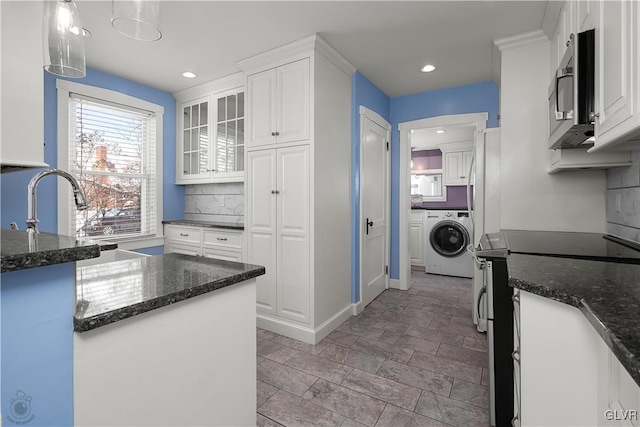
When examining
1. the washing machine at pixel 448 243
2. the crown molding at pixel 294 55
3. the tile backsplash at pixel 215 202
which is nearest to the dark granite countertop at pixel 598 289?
the crown molding at pixel 294 55

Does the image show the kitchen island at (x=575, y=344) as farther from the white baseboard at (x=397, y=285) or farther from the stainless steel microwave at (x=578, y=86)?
the white baseboard at (x=397, y=285)

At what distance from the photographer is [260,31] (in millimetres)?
2387

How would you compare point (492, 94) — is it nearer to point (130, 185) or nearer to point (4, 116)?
point (4, 116)

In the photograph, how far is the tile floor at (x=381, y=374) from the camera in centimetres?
168

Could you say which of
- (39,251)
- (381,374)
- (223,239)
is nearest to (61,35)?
(39,251)

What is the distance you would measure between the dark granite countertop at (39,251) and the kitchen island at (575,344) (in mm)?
1229

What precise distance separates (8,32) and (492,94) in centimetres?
385

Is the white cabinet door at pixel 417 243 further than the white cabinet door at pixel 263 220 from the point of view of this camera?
Yes

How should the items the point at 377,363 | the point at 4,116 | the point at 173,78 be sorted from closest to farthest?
the point at 4,116
the point at 377,363
the point at 173,78

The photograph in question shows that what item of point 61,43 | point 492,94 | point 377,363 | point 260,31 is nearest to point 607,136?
point 377,363

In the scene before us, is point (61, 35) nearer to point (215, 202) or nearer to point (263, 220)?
point (263, 220)

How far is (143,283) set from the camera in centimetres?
107

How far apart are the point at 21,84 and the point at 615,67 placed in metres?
1.86

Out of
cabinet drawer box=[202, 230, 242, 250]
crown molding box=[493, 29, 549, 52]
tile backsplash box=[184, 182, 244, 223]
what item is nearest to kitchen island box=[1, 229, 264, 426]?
cabinet drawer box=[202, 230, 242, 250]
